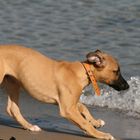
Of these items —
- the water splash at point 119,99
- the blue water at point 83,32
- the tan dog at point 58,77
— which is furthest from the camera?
the blue water at point 83,32

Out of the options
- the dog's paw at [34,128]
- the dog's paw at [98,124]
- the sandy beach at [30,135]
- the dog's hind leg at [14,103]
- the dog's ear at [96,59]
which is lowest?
the sandy beach at [30,135]

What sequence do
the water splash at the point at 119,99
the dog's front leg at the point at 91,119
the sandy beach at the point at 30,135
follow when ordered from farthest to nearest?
the water splash at the point at 119,99, the dog's front leg at the point at 91,119, the sandy beach at the point at 30,135

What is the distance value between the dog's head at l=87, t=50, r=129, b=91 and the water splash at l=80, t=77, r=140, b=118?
40.2 inches

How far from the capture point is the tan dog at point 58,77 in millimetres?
7453

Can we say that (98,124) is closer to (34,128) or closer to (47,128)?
(47,128)

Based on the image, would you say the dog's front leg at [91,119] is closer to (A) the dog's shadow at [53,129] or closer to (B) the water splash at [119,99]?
(A) the dog's shadow at [53,129]

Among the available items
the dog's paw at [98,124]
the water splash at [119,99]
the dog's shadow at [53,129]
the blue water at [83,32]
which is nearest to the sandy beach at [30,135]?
the dog's shadow at [53,129]

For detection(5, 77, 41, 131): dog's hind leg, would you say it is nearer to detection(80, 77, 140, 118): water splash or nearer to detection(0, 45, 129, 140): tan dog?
detection(0, 45, 129, 140): tan dog

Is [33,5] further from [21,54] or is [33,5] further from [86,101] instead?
[21,54]

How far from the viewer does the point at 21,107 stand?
8.87 meters

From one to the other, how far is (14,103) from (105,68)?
1.17 meters

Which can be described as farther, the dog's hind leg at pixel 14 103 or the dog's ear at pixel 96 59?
the dog's hind leg at pixel 14 103

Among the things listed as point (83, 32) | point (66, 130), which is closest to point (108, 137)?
point (66, 130)

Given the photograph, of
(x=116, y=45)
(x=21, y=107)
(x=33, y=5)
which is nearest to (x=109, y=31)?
(x=116, y=45)
